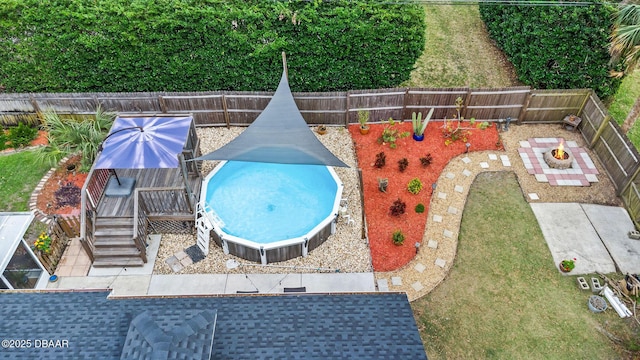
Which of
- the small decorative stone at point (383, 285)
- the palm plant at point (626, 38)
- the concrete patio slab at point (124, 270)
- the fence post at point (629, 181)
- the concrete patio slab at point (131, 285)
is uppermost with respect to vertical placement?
the palm plant at point (626, 38)

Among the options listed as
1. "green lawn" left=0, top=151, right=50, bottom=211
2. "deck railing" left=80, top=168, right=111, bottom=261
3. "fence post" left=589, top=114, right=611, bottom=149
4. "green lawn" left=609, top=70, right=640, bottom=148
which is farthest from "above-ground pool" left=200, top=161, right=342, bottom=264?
"green lawn" left=609, top=70, right=640, bottom=148

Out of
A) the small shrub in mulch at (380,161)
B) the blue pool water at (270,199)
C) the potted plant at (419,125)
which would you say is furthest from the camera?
the potted plant at (419,125)

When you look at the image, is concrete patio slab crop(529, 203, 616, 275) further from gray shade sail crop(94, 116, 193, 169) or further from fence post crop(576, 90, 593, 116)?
gray shade sail crop(94, 116, 193, 169)

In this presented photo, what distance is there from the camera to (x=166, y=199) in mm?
12844

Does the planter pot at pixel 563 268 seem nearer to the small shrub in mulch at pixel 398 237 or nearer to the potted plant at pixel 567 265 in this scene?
the potted plant at pixel 567 265

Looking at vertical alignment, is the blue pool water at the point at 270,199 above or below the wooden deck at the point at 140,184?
below

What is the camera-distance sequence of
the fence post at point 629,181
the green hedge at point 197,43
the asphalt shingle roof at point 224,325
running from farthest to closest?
the green hedge at point 197,43
the fence post at point 629,181
the asphalt shingle roof at point 224,325

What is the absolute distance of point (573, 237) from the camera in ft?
44.3

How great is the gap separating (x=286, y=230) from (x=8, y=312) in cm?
727

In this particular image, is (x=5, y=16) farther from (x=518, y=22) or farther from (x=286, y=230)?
(x=518, y=22)

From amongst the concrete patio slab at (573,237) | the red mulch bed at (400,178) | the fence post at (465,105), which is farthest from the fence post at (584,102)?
the concrete patio slab at (573,237)

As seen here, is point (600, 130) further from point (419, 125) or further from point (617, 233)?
point (419, 125)

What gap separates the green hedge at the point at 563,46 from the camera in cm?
1575

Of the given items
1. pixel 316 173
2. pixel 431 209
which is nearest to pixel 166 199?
pixel 316 173
